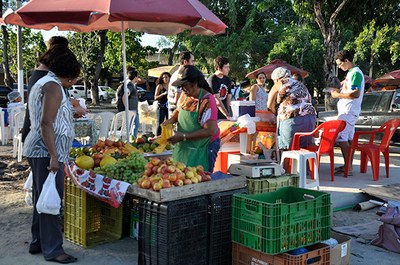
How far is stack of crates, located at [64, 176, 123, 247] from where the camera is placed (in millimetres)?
4773

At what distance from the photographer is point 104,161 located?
4.82 metres

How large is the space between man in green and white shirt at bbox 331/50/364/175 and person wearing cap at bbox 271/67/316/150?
2.33 feet

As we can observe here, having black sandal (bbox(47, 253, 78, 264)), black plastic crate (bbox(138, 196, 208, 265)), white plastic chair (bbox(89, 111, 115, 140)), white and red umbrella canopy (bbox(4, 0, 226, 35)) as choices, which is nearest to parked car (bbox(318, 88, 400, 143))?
white plastic chair (bbox(89, 111, 115, 140))

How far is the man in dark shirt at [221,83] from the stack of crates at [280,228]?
13.0 ft

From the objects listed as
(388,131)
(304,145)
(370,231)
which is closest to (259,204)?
(370,231)

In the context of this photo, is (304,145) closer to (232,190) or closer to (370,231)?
(370,231)

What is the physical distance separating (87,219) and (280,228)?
216cm

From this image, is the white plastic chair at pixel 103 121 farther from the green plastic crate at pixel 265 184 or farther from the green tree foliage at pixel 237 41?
the green tree foliage at pixel 237 41

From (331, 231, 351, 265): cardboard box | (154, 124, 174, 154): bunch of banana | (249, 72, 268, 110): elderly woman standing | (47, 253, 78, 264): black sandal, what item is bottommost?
(47, 253, 78, 264): black sandal

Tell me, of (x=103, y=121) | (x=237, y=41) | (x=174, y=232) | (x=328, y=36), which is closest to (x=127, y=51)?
(x=237, y=41)

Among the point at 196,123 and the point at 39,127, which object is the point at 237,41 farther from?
the point at 39,127

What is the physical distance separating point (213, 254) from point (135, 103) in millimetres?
7076

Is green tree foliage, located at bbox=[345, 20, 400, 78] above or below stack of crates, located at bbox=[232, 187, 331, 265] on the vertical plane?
above

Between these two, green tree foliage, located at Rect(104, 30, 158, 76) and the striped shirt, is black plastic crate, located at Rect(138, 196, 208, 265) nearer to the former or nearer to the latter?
the striped shirt
